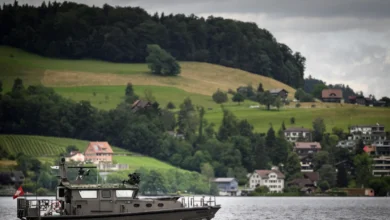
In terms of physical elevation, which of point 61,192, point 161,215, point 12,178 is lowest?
→ point 12,178

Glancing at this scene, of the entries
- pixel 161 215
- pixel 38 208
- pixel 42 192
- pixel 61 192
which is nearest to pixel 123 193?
pixel 161 215

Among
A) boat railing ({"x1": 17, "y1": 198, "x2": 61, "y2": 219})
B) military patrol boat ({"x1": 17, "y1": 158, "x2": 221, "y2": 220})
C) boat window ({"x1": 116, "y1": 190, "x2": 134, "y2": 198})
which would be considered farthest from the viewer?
boat railing ({"x1": 17, "y1": 198, "x2": 61, "y2": 219})

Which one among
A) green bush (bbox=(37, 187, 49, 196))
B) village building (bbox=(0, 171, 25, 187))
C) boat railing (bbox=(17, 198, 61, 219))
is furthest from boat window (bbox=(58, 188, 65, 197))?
village building (bbox=(0, 171, 25, 187))

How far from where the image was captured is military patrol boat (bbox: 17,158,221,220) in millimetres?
69625

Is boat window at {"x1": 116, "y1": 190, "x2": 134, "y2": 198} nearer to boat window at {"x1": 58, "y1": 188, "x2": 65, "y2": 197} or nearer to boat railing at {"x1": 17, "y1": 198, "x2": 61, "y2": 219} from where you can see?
boat window at {"x1": 58, "y1": 188, "x2": 65, "y2": 197}

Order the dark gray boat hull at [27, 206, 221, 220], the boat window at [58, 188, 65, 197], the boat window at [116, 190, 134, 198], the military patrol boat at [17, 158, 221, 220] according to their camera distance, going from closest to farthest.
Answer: the dark gray boat hull at [27, 206, 221, 220] → the military patrol boat at [17, 158, 221, 220] → the boat window at [116, 190, 134, 198] → the boat window at [58, 188, 65, 197]

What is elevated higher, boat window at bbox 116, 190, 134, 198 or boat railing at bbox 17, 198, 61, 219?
boat window at bbox 116, 190, 134, 198

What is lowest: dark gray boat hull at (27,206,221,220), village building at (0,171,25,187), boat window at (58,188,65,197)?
village building at (0,171,25,187)

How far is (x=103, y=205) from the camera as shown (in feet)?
229

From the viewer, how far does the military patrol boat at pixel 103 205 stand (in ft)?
228

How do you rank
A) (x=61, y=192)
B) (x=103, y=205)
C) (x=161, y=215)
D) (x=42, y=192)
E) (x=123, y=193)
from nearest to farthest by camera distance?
1. (x=103, y=205)
2. (x=123, y=193)
3. (x=161, y=215)
4. (x=61, y=192)
5. (x=42, y=192)

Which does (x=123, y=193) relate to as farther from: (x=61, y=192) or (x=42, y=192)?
(x=42, y=192)

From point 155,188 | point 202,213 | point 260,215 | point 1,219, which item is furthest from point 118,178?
point 202,213

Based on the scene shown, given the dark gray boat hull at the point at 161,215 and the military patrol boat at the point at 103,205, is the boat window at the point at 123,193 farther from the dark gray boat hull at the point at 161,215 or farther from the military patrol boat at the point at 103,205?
the dark gray boat hull at the point at 161,215
